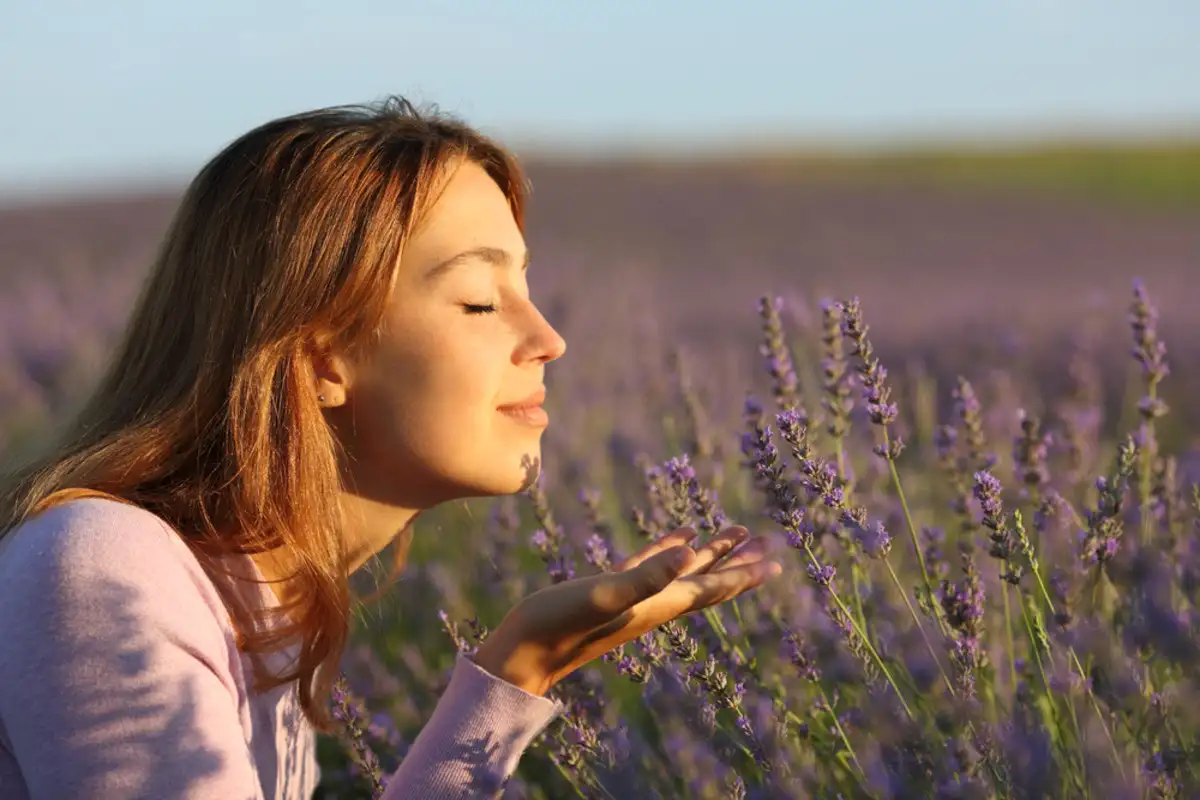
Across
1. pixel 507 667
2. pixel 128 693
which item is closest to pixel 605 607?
pixel 507 667

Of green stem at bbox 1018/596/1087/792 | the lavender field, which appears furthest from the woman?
green stem at bbox 1018/596/1087/792

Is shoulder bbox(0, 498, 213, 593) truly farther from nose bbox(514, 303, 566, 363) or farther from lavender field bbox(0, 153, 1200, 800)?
nose bbox(514, 303, 566, 363)

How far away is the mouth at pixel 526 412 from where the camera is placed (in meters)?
1.92

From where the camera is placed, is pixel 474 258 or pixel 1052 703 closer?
pixel 1052 703

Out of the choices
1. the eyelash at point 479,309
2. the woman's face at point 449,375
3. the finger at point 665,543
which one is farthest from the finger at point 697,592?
the eyelash at point 479,309

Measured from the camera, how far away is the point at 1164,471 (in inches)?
90.7

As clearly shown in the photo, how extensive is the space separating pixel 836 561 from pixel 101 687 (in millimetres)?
1160

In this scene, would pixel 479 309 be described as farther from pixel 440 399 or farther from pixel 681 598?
pixel 681 598

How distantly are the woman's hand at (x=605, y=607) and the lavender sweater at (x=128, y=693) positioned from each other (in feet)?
0.13

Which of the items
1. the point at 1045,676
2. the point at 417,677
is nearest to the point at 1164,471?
the point at 1045,676

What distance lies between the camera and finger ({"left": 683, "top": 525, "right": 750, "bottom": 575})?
1718mm

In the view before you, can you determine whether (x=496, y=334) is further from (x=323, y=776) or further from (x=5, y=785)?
(x=323, y=776)

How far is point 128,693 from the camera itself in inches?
61.9

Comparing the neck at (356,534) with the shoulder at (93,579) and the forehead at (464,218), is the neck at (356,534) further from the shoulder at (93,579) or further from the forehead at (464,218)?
the forehead at (464,218)
